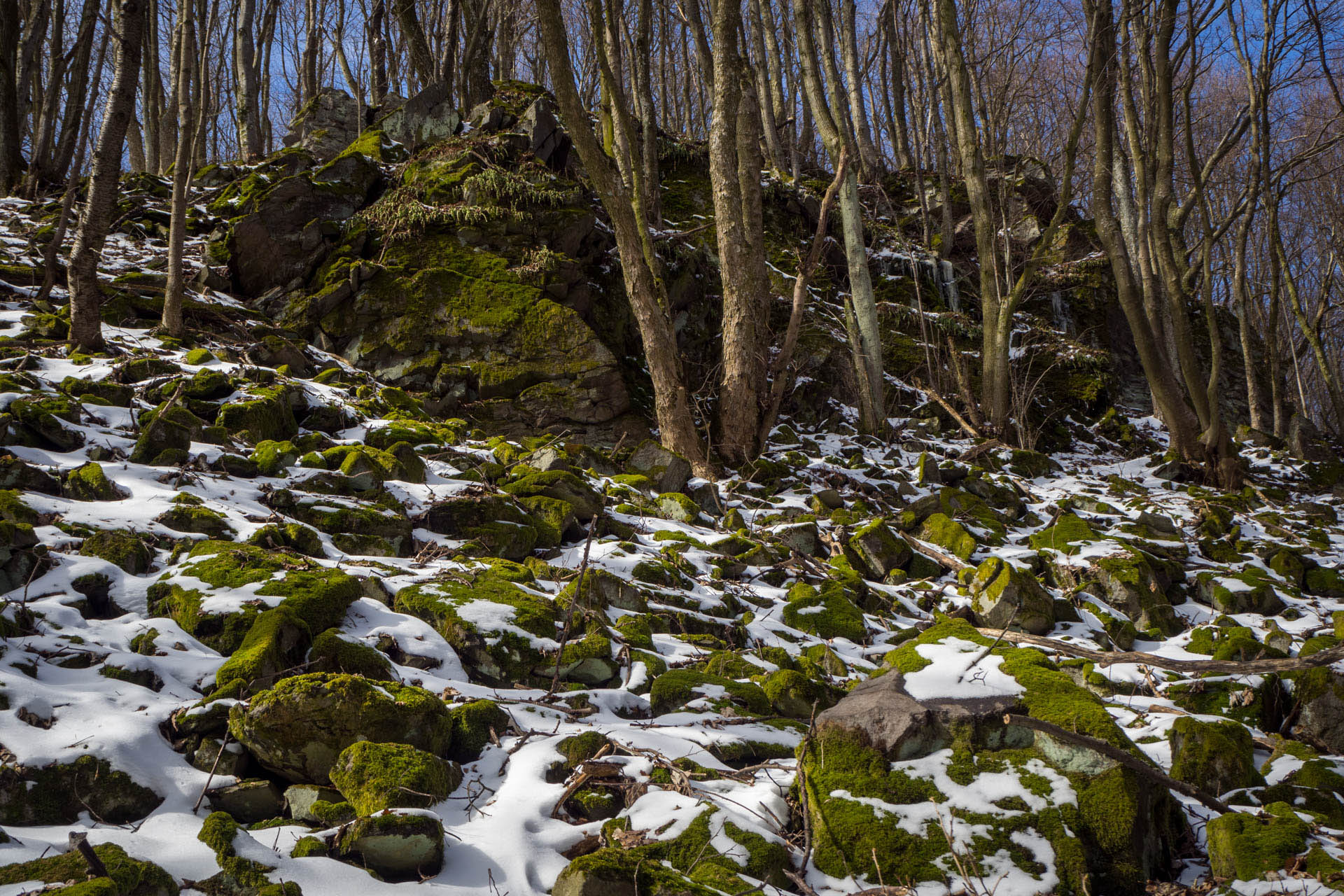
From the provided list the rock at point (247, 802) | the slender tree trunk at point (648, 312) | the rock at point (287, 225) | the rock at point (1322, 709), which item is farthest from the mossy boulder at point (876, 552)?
the rock at point (287, 225)

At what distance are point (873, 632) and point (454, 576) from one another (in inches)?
101

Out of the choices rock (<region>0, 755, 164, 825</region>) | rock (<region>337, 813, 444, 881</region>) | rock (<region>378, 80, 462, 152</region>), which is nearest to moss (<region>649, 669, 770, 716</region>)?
rock (<region>337, 813, 444, 881</region>)

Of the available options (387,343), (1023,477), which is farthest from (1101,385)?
(387,343)

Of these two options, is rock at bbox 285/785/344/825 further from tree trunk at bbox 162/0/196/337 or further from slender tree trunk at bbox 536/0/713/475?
tree trunk at bbox 162/0/196/337

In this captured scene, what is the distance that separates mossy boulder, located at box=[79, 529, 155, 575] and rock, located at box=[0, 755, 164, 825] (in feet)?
4.63

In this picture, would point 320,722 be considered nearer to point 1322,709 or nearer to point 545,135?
point 1322,709

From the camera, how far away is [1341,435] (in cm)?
1471

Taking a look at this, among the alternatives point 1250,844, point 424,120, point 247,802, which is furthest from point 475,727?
point 424,120

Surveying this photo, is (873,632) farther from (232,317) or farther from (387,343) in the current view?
(232,317)

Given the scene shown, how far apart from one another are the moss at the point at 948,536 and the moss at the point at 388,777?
183 inches

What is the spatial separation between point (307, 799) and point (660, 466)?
4.54 meters

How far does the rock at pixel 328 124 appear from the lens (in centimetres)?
1155

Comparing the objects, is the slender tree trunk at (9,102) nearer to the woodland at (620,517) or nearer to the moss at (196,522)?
the woodland at (620,517)

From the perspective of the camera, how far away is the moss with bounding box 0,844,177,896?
1.73 meters
